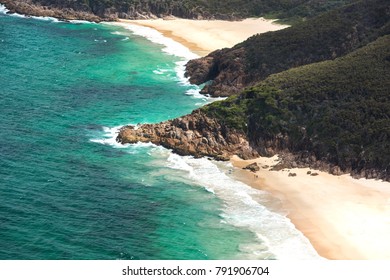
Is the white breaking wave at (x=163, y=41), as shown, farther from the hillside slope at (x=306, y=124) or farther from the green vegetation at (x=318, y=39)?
the hillside slope at (x=306, y=124)

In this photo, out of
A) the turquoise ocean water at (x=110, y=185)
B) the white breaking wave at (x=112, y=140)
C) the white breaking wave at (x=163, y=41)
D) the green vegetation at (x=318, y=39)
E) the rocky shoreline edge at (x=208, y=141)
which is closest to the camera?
the turquoise ocean water at (x=110, y=185)

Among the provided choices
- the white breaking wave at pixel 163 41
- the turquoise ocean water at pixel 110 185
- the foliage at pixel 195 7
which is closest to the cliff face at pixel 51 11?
the foliage at pixel 195 7

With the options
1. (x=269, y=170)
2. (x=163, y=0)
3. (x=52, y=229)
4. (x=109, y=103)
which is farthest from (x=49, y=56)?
(x=52, y=229)

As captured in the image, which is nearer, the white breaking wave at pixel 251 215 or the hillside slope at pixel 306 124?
the white breaking wave at pixel 251 215

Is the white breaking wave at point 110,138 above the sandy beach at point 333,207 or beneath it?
beneath

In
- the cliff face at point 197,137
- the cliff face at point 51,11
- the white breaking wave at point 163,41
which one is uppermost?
the cliff face at point 51,11

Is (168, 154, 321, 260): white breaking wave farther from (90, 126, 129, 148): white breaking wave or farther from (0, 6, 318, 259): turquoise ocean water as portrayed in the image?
(90, 126, 129, 148): white breaking wave
